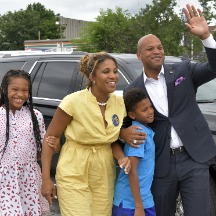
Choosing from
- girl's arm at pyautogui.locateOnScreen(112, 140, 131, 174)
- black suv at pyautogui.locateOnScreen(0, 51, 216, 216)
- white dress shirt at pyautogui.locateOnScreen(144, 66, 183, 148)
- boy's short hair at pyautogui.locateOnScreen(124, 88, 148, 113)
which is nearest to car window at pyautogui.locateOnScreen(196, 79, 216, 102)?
black suv at pyautogui.locateOnScreen(0, 51, 216, 216)

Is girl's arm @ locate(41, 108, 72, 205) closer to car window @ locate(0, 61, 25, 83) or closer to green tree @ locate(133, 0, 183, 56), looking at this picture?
car window @ locate(0, 61, 25, 83)

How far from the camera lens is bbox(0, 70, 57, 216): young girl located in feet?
11.4

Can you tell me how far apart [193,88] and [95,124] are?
731 millimetres

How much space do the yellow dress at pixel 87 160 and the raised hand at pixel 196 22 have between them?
2.40ft

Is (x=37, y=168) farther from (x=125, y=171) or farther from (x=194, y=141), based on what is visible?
(x=194, y=141)

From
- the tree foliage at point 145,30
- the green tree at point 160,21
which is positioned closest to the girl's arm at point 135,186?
the tree foliage at point 145,30

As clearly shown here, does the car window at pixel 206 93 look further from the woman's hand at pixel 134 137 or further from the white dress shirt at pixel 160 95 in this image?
the woman's hand at pixel 134 137

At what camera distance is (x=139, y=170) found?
3.13 m

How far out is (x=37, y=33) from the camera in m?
58.5

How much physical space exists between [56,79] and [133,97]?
2467mm

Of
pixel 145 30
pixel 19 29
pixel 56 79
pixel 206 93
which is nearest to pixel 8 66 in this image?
pixel 56 79

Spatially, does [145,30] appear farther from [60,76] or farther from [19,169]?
[19,169]

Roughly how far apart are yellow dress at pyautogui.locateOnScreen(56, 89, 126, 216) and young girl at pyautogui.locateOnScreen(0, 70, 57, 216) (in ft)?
1.64

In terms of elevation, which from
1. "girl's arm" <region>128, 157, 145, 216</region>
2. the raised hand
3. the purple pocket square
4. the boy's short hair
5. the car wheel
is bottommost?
the car wheel
